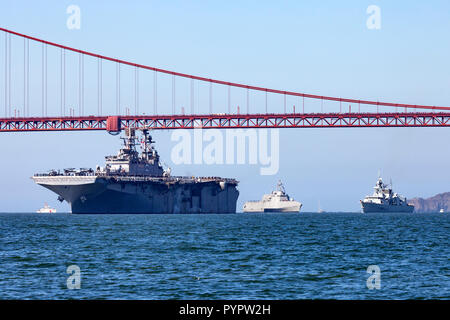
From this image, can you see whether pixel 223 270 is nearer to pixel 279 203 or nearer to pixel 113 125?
pixel 113 125

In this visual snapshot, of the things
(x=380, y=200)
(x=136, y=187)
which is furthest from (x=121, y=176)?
(x=380, y=200)

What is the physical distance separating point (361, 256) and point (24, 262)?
13.6m

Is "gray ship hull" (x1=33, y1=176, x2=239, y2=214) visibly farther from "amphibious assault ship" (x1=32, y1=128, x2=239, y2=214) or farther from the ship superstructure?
the ship superstructure

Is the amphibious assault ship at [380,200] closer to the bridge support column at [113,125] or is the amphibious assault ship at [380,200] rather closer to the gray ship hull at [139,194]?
the gray ship hull at [139,194]

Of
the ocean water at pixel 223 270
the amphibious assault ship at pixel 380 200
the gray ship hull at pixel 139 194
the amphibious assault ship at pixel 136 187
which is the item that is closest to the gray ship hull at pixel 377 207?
the amphibious assault ship at pixel 380 200

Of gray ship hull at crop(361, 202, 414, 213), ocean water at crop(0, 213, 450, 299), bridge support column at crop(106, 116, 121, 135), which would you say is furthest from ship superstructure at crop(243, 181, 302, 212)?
ocean water at crop(0, 213, 450, 299)

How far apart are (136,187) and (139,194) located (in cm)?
107

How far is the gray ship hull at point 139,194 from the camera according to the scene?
294ft

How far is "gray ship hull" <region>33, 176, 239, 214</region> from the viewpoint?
89.7 m

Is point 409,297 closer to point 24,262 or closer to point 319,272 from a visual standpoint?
point 319,272

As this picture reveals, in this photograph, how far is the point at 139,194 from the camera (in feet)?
320

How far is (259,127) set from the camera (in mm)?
83250

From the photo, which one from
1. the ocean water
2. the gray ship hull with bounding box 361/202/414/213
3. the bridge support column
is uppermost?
the bridge support column

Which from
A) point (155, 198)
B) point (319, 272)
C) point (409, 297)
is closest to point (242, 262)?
point (319, 272)
